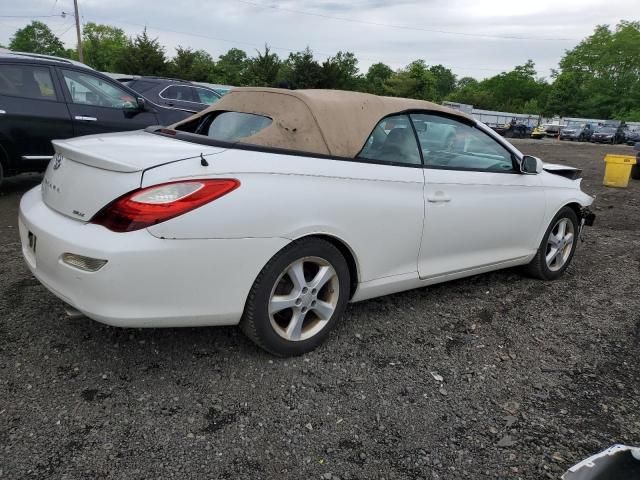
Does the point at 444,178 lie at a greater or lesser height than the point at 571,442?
greater

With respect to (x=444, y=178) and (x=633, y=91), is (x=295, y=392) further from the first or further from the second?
(x=633, y=91)

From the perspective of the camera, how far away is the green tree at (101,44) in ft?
224

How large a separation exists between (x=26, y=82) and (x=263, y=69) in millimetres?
31672

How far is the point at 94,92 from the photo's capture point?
6910 millimetres

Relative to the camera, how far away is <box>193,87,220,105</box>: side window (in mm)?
12273

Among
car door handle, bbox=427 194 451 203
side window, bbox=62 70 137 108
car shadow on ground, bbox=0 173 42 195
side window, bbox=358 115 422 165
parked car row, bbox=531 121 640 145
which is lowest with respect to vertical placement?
parked car row, bbox=531 121 640 145

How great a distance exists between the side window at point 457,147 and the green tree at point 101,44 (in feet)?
209

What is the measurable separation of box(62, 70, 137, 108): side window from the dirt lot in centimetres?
368

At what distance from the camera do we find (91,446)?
223cm

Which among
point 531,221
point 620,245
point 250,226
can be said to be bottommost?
point 620,245

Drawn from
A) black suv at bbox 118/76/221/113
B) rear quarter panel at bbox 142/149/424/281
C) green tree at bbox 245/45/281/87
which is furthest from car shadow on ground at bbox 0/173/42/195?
green tree at bbox 245/45/281/87

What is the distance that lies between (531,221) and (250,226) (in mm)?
2587

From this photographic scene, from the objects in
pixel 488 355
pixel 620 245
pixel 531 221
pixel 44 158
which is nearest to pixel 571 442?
pixel 488 355

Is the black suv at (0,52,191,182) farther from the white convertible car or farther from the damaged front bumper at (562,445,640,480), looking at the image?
the damaged front bumper at (562,445,640,480)
